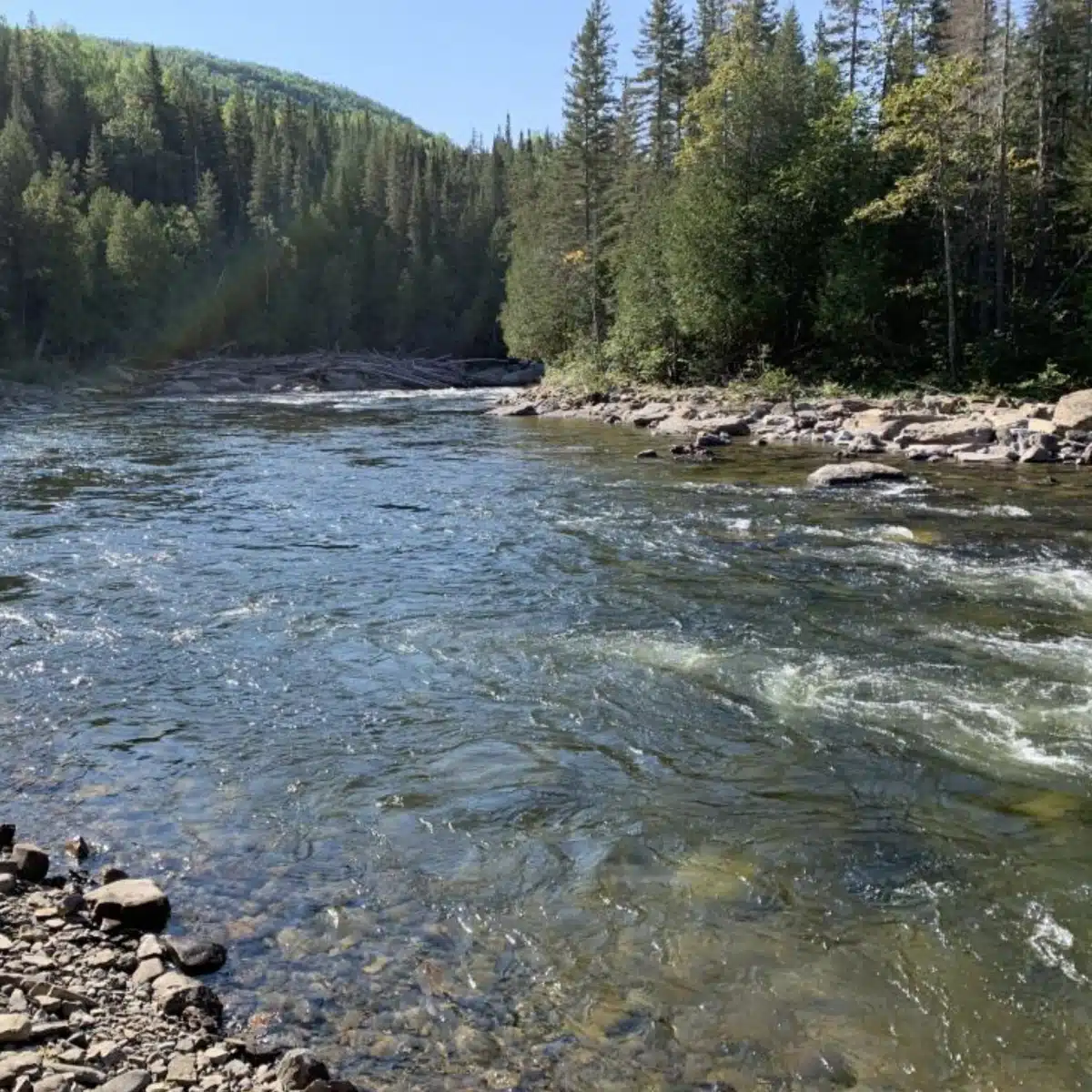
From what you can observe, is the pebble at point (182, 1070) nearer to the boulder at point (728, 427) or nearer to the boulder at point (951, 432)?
the boulder at point (951, 432)

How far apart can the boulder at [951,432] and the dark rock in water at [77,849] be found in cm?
2237

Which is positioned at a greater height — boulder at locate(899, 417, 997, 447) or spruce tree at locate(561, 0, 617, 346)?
spruce tree at locate(561, 0, 617, 346)

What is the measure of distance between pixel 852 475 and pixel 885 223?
832 inches

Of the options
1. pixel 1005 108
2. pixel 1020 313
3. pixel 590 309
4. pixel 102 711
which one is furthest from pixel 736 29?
pixel 102 711

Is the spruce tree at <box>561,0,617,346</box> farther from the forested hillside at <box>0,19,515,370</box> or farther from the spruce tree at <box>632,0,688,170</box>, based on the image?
the forested hillside at <box>0,19,515,370</box>

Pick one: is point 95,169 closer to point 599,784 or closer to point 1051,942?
point 599,784

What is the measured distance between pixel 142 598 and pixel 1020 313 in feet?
107

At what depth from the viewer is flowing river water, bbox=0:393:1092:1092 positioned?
454 cm

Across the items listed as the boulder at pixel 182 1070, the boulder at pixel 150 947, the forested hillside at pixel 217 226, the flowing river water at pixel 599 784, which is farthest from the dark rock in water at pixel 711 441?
the forested hillside at pixel 217 226

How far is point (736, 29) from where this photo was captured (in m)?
46.8

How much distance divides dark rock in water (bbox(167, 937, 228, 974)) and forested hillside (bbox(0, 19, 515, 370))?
62530mm

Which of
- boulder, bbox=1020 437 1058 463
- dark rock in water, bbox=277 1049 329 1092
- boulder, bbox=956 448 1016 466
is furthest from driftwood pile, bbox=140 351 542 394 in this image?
dark rock in water, bbox=277 1049 329 1092

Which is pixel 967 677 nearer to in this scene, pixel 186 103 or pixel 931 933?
pixel 931 933

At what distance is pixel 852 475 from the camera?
19766 millimetres
